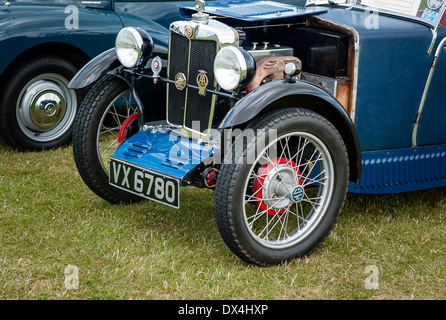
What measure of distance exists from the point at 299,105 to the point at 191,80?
63 centimetres

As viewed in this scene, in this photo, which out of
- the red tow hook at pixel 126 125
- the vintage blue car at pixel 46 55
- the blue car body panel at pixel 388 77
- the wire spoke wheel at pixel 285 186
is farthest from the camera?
the vintage blue car at pixel 46 55

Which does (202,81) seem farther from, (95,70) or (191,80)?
(95,70)

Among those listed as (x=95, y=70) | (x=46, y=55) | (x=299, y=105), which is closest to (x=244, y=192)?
(x=299, y=105)

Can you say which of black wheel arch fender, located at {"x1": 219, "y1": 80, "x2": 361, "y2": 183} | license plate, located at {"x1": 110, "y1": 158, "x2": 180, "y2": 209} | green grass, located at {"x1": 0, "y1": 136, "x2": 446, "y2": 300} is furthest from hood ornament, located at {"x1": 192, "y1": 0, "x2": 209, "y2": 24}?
green grass, located at {"x1": 0, "y1": 136, "x2": 446, "y2": 300}

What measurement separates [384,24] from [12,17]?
9.20 ft

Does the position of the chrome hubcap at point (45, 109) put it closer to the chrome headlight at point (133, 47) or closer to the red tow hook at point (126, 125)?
the red tow hook at point (126, 125)

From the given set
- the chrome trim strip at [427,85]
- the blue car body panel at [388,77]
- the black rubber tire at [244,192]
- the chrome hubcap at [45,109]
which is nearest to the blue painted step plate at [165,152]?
the black rubber tire at [244,192]

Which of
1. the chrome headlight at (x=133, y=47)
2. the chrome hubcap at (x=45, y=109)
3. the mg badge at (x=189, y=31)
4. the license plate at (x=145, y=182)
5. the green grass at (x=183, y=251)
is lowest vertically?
the green grass at (x=183, y=251)

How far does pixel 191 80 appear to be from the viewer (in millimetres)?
3381

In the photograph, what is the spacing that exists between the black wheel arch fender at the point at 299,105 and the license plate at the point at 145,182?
442mm

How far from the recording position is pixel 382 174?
355 cm

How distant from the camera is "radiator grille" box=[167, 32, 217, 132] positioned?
3271 millimetres

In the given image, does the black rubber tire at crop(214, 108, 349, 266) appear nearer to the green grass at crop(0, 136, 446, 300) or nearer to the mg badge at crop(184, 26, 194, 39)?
the green grass at crop(0, 136, 446, 300)

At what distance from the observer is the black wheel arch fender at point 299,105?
112 inches
